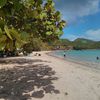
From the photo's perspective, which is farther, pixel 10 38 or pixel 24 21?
pixel 24 21

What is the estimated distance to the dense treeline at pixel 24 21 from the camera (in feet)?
14.2

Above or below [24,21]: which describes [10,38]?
below

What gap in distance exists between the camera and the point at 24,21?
10219mm

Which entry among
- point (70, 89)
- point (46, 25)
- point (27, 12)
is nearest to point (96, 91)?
point (70, 89)

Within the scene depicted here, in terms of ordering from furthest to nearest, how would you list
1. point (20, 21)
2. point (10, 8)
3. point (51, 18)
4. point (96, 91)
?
point (51, 18), point (20, 21), point (96, 91), point (10, 8)

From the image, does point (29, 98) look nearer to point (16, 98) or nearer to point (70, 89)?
point (16, 98)

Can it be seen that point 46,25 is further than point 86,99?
Yes

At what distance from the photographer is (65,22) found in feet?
41.7

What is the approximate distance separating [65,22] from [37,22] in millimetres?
1629

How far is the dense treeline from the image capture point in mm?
4336

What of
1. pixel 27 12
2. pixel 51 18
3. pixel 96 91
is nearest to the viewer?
pixel 27 12

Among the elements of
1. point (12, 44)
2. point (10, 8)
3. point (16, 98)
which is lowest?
point (16, 98)

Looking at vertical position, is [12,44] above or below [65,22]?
below

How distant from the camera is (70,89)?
9.51 meters
